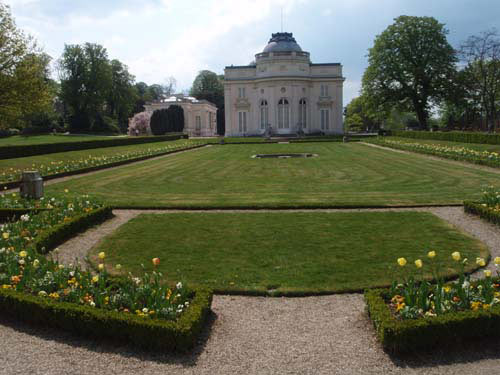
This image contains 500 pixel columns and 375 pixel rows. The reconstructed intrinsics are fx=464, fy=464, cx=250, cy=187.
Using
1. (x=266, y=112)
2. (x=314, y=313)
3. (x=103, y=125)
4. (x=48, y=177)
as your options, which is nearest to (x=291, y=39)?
(x=266, y=112)

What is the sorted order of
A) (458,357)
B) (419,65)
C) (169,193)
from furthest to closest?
(419,65)
(169,193)
(458,357)

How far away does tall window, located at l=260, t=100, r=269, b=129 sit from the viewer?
67.9 metres

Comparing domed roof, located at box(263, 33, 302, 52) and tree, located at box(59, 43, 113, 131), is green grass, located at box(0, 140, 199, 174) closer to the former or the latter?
domed roof, located at box(263, 33, 302, 52)

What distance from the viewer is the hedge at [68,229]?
30.3 feet

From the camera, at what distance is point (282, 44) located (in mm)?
69000

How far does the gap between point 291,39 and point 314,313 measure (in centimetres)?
6938

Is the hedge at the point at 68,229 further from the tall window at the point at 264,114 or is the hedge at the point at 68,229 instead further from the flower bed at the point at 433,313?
the tall window at the point at 264,114

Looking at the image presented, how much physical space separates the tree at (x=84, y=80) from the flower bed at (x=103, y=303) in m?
77.3

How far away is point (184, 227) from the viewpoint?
11.1 metres

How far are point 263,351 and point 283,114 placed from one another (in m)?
63.5

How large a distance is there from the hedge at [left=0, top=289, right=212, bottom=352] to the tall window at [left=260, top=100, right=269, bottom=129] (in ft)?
206

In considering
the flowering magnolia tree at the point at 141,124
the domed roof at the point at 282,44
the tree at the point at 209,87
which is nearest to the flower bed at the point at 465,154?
the domed roof at the point at 282,44

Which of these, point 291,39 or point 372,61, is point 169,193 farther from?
point 291,39

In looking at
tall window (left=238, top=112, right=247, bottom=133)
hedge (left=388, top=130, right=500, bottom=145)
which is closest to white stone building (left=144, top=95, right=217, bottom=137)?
tall window (left=238, top=112, right=247, bottom=133)
